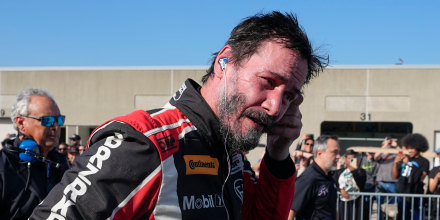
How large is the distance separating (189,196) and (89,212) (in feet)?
1.13

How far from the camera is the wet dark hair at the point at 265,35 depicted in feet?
5.84

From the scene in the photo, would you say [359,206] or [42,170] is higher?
[42,170]

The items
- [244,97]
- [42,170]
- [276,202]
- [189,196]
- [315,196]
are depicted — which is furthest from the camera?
[315,196]

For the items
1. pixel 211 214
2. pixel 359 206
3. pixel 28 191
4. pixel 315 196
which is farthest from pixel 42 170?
pixel 359 206

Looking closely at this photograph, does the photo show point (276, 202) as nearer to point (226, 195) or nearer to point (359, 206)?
point (226, 195)

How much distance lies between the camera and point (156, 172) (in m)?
1.46

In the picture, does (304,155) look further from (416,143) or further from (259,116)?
(259,116)

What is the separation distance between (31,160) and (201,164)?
7.30 feet

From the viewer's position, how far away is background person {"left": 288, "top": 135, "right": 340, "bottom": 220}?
5.51 meters

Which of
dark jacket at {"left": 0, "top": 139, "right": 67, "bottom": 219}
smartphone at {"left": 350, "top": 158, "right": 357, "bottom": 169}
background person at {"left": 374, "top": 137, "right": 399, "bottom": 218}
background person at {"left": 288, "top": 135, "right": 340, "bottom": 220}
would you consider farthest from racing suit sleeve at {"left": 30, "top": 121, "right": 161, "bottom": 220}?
background person at {"left": 374, "top": 137, "right": 399, "bottom": 218}

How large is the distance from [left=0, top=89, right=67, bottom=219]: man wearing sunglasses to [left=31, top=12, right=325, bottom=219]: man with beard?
1.86m

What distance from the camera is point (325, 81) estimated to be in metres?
21.6

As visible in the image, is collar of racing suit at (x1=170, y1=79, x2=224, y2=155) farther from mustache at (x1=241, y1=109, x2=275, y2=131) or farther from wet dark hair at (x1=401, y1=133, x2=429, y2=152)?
wet dark hair at (x1=401, y1=133, x2=429, y2=152)

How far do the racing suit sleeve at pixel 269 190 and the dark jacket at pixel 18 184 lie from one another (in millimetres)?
1833
